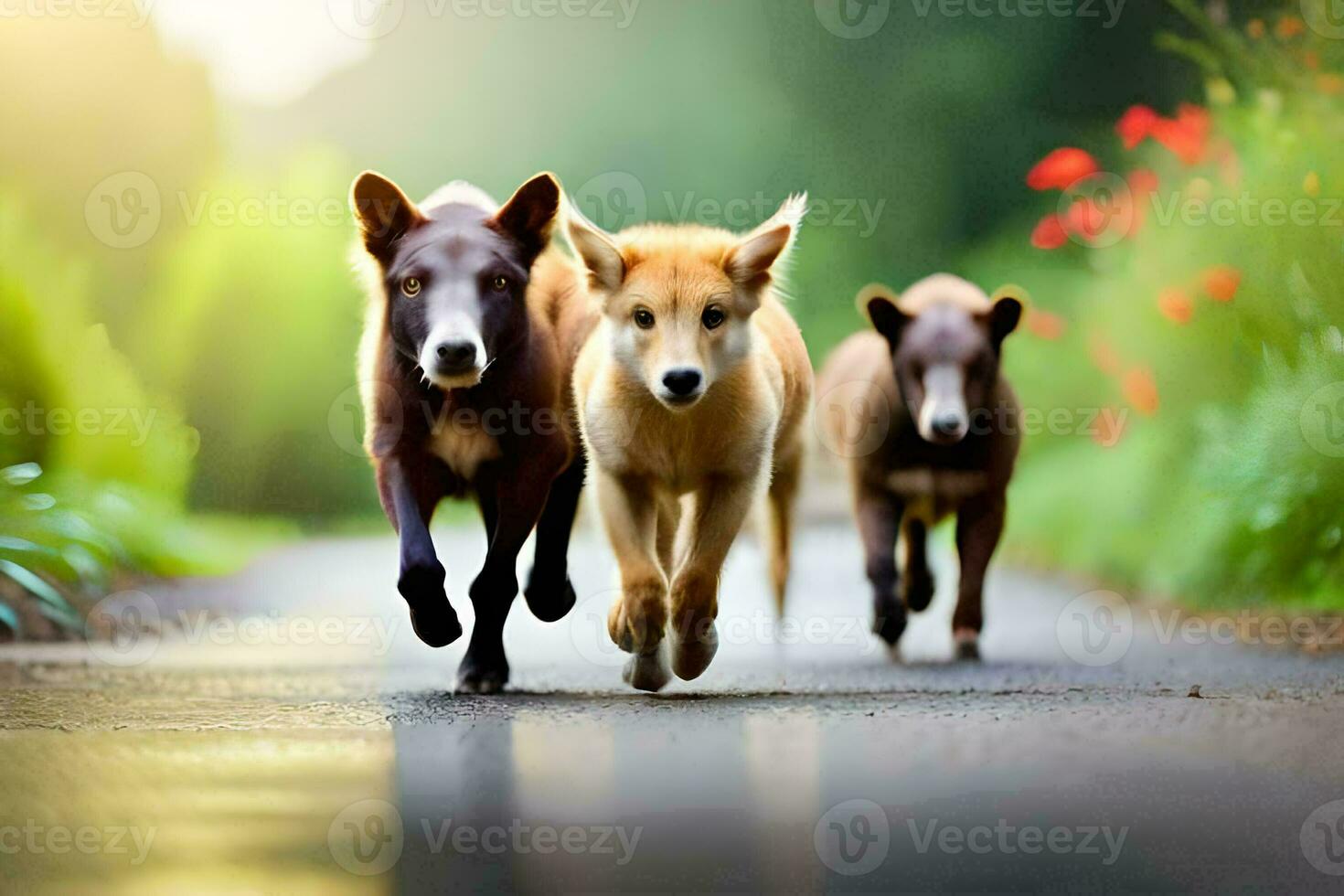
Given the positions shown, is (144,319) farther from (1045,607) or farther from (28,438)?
(1045,607)

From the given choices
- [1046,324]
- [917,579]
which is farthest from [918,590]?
[1046,324]

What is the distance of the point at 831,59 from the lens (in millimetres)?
6602

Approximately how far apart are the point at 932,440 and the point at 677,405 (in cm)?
181

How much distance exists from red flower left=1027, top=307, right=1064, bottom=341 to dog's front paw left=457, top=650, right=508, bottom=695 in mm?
4917

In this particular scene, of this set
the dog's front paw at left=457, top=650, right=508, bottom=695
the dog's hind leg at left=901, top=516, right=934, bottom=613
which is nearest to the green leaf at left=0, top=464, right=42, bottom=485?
the dog's front paw at left=457, top=650, right=508, bottom=695

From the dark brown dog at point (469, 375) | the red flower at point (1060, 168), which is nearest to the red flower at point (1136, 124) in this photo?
the red flower at point (1060, 168)

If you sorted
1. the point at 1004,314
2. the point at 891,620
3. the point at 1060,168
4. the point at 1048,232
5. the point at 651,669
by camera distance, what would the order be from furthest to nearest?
the point at 1048,232 < the point at 1060,168 < the point at 891,620 < the point at 1004,314 < the point at 651,669

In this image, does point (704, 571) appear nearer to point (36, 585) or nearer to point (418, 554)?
point (418, 554)

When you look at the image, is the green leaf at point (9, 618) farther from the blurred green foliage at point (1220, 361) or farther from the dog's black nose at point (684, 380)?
the blurred green foliage at point (1220, 361)

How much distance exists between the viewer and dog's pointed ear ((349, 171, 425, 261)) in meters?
3.40

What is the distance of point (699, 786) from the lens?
2531 mm

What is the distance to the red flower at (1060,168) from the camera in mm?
6984

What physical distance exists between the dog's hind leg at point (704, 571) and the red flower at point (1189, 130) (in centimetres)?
432

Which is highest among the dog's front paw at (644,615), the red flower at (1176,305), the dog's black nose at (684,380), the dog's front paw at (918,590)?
the red flower at (1176,305)
